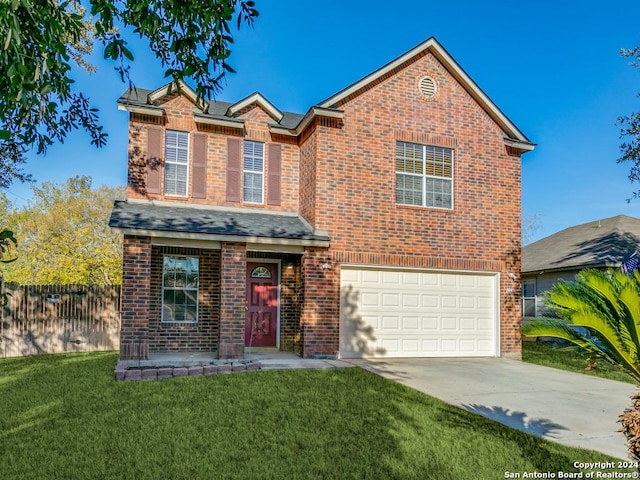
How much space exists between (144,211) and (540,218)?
136 feet

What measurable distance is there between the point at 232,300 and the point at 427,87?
318 inches

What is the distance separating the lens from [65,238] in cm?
2416

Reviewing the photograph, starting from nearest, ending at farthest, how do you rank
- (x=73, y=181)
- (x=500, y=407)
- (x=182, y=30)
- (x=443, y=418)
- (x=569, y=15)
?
(x=182, y=30)
(x=443, y=418)
(x=500, y=407)
(x=569, y=15)
(x=73, y=181)

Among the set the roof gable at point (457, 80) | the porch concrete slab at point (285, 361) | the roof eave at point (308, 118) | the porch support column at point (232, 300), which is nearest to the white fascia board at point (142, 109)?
the roof eave at point (308, 118)

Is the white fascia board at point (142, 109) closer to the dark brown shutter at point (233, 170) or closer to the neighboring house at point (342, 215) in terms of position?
the neighboring house at point (342, 215)

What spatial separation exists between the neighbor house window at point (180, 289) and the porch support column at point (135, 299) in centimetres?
174

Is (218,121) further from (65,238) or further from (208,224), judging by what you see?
(65,238)

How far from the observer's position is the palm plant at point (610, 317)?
12.7ft

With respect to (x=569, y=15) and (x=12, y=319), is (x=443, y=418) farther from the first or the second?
(x=569, y=15)

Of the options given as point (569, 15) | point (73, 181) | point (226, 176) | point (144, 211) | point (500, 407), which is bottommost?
point (500, 407)

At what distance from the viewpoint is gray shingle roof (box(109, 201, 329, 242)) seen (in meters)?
11.0

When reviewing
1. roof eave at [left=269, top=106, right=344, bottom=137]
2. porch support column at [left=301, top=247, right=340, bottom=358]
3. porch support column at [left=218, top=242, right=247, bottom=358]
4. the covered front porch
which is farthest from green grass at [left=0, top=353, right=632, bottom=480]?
roof eave at [left=269, top=106, right=344, bottom=137]

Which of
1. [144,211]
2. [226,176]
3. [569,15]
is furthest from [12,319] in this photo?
[569,15]

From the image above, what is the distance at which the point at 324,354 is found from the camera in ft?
39.2
